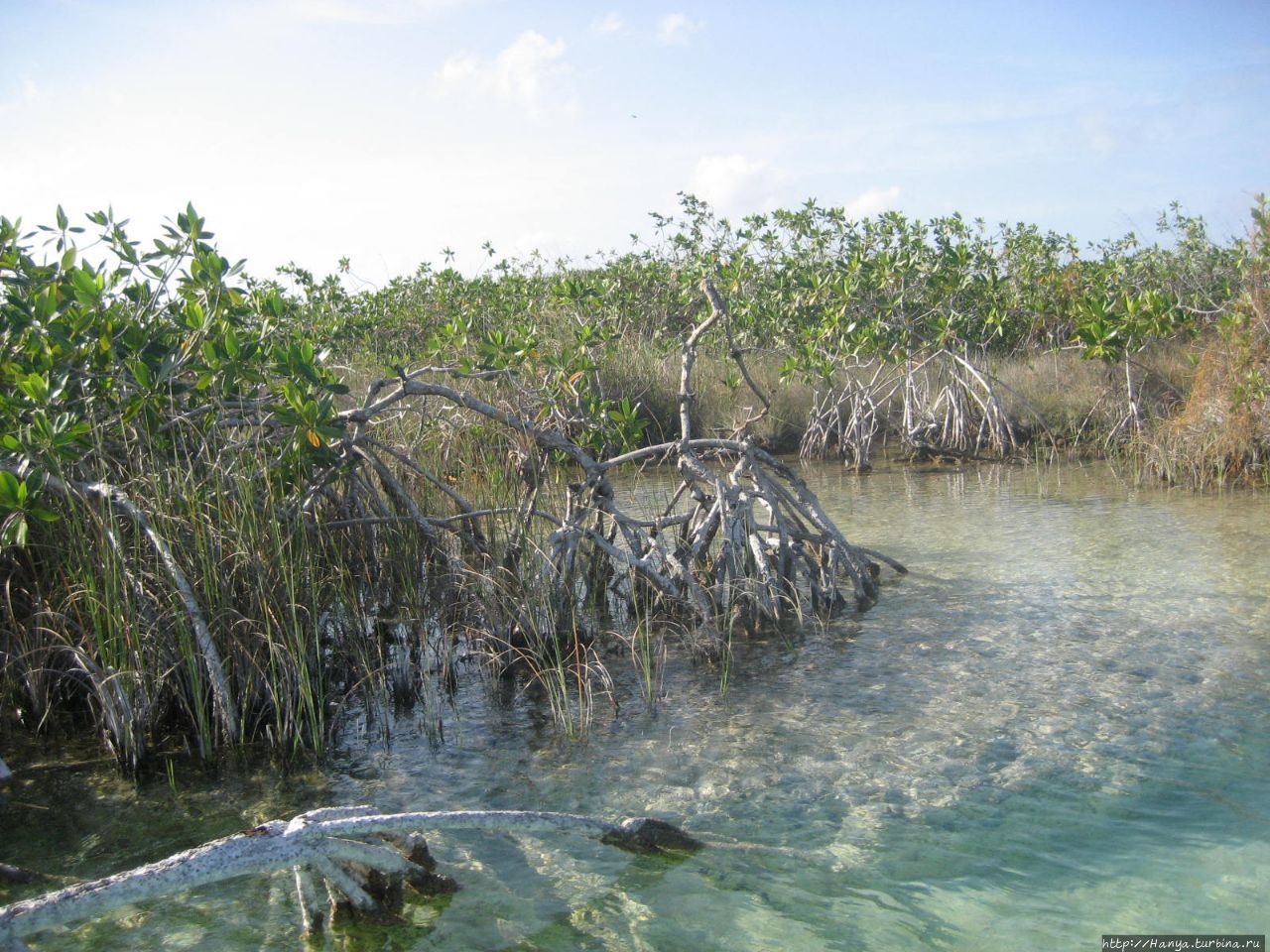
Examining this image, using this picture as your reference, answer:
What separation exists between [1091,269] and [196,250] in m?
11.6

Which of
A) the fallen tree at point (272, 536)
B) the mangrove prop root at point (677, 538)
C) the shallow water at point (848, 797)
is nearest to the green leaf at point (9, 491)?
the fallen tree at point (272, 536)

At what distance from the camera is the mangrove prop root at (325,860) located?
216 cm

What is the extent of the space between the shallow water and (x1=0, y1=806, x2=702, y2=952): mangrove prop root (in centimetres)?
10

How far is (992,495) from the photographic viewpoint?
9.07 metres

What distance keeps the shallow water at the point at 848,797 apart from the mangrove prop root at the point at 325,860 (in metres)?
0.10

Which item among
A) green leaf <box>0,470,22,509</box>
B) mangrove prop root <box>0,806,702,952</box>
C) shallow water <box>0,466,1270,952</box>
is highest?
green leaf <box>0,470,22,509</box>

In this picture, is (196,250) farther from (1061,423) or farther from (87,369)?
(1061,423)

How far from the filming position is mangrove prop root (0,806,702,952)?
7.10 feet

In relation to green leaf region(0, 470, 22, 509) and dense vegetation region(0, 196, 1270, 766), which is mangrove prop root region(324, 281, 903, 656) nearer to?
dense vegetation region(0, 196, 1270, 766)

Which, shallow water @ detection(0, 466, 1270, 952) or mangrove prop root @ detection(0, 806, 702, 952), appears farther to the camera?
shallow water @ detection(0, 466, 1270, 952)

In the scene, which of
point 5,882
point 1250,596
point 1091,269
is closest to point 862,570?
point 1250,596

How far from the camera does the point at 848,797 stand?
11.5ft

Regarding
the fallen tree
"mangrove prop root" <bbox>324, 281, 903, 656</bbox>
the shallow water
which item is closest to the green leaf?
the fallen tree

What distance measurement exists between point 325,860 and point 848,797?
174 cm
